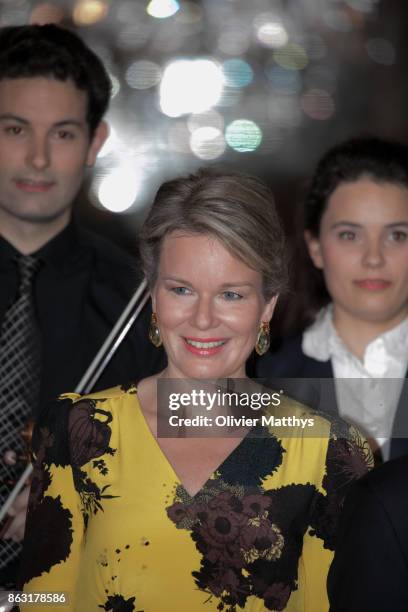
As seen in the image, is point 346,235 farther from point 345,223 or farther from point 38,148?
point 38,148

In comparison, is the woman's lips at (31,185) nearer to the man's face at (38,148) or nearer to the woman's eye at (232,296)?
the man's face at (38,148)

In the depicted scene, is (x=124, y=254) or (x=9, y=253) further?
(x=124, y=254)

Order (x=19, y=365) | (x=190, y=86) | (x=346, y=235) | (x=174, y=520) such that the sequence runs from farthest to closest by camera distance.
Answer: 1. (x=190, y=86)
2. (x=346, y=235)
3. (x=19, y=365)
4. (x=174, y=520)

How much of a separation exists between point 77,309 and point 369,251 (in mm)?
596

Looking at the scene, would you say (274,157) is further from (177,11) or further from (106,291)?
(106,291)

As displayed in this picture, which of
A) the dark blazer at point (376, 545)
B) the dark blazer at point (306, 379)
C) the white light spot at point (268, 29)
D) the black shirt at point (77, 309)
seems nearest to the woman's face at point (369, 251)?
the dark blazer at point (306, 379)

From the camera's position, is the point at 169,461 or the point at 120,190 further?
the point at 120,190

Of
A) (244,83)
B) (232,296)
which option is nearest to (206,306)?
(232,296)

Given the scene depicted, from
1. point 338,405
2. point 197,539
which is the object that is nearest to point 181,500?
point 197,539

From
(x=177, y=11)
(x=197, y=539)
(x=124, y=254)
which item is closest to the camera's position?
(x=197, y=539)

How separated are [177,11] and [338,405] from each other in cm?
133

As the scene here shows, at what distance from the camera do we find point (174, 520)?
1.40 meters

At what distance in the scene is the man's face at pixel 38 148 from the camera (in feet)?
6.55

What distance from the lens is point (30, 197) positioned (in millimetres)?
1999
